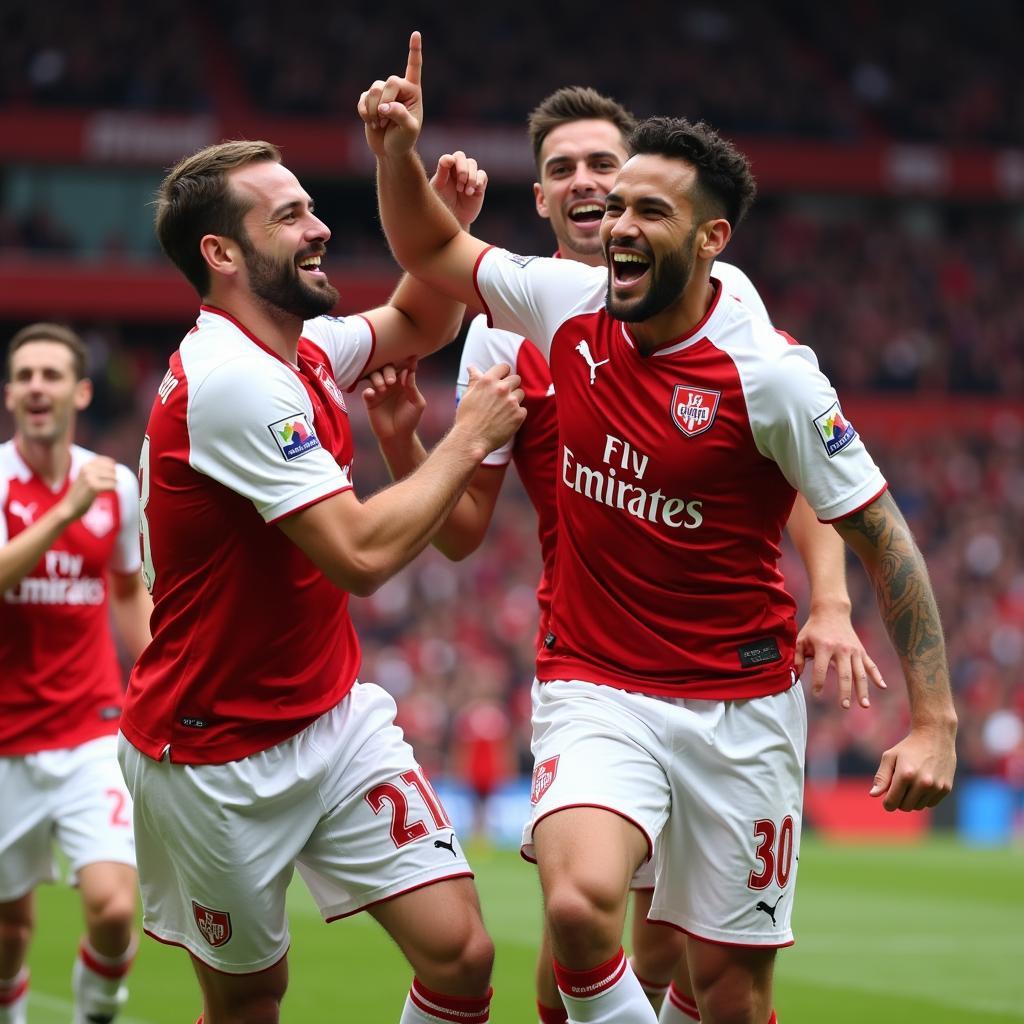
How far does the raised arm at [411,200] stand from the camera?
4.99 meters

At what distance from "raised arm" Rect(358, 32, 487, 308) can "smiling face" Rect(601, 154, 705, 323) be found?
19.7 inches

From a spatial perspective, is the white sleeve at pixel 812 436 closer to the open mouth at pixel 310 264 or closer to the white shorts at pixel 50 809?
the open mouth at pixel 310 264

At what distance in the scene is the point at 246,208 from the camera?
4.79 metres

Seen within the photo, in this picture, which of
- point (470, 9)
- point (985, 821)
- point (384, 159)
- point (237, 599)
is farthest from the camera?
point (470, 9)

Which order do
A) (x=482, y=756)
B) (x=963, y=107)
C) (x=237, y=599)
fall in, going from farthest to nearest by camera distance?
(x=963, y=107) < (x=482, y=756) < (x=237, y=599)

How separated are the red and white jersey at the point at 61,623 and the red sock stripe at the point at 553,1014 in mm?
2284

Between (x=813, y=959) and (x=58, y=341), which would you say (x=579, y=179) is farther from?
(x=813, y=959)

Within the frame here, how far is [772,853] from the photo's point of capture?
5.01 metres

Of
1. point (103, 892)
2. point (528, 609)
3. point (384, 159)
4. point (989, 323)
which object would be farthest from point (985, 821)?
point (384, 159)

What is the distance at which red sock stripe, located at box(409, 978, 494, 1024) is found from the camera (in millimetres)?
4645

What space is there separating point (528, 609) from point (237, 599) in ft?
62.8

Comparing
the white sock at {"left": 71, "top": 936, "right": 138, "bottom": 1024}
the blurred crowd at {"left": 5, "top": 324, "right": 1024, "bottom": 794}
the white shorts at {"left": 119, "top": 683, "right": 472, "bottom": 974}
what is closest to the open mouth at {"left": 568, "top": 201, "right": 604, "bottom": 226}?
the white shorts at {"left": 119, "top": 683, "right": 472, "bottom": 974}

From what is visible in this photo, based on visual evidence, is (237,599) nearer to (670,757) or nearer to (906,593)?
(670,757)

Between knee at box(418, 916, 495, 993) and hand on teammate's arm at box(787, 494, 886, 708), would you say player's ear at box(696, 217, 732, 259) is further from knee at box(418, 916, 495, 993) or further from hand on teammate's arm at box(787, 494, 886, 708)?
knee at box(418, 916, 495, 993)
